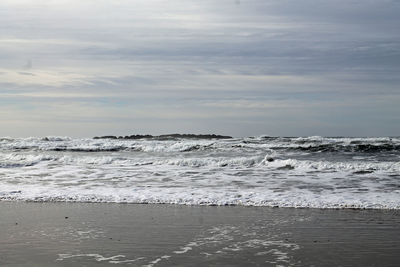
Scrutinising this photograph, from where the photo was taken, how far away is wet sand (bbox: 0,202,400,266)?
6723mm

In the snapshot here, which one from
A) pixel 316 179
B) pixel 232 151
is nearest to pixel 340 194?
pixel 316 179

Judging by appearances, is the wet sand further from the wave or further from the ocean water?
the ocean water

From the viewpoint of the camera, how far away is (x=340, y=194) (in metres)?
12.8

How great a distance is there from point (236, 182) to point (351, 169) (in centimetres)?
570

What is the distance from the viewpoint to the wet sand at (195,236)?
6.72 m

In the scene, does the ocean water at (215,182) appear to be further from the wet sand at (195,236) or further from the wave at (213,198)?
the wet sand at (195,236)

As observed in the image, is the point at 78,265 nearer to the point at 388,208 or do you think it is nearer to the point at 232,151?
the point at 388,208

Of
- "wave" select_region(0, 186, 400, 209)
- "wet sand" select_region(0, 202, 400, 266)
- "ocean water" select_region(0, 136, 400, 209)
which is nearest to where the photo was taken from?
"wet sand" select_region(0, 202, 400, 266)

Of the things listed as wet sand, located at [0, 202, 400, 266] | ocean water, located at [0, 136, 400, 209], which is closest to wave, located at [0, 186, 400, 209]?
ocean water, located at [0, 136, 400, 209]

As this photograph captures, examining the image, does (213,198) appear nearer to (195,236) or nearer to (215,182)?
(215,182)

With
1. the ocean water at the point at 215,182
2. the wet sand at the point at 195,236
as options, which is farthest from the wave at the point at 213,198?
the wet sand at the point at 195,236

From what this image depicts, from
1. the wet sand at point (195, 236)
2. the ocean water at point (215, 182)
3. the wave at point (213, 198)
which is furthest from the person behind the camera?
the ocean water at point (215, 182)

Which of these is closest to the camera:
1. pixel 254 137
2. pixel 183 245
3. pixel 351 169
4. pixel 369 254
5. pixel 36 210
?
pixel 369 254

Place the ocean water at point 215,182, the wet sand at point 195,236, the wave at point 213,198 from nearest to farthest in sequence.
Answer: the wet sand at point 195,236 → the wave at point 213,198 → the ocean water at point 215,182
